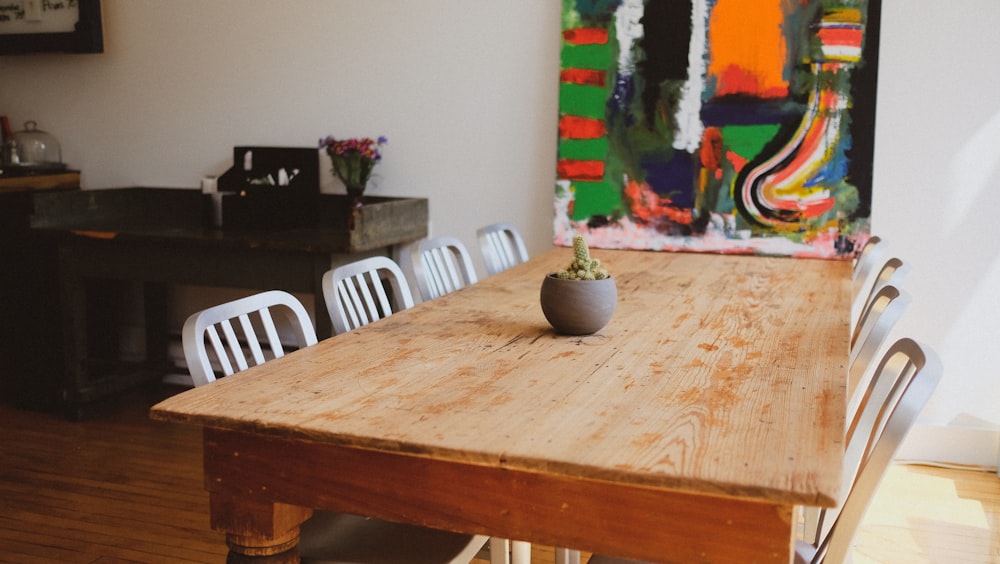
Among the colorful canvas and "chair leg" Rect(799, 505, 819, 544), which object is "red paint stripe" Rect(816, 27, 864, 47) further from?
"chair leg" Rect(799, 505, 819, 544)

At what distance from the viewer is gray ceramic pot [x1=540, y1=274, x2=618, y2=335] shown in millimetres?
2018

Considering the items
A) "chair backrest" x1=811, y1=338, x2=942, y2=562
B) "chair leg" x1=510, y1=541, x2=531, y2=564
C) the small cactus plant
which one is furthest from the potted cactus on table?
"chair backrest" x1=811, y1=338, x2=942, y2=562

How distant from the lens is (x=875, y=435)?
1.58m

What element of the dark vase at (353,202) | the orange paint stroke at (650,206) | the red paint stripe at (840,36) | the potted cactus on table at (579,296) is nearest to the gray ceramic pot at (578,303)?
the potted cactus on table at (579,296)

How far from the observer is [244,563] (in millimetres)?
1501

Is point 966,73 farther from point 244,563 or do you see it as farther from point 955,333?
point 244,563

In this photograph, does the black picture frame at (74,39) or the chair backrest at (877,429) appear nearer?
the chair backrest at (877,429)

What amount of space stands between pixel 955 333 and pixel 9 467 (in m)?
3.72

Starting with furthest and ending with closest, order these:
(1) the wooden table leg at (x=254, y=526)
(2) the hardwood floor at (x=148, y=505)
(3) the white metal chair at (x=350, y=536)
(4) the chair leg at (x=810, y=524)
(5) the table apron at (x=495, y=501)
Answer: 1. (2) the hardwood floor at (x=148, y=505)
2. (4) the chair leg at (x=810, y=524)
3. (3) the white metal chair at (x=350, y=536)
4. (1) the wooden table leg at (x=254, y=526)
5. (5) the table apron at (x=495, y=501)

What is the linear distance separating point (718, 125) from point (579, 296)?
6.15ft

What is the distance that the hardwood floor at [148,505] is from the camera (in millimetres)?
2748

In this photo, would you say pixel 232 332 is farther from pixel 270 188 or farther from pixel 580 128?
pixel 580 128

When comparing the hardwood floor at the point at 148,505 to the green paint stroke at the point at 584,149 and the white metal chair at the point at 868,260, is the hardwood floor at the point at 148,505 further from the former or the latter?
the green paint stroke at the point at 584,149

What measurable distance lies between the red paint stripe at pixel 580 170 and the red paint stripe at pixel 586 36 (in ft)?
1.63
